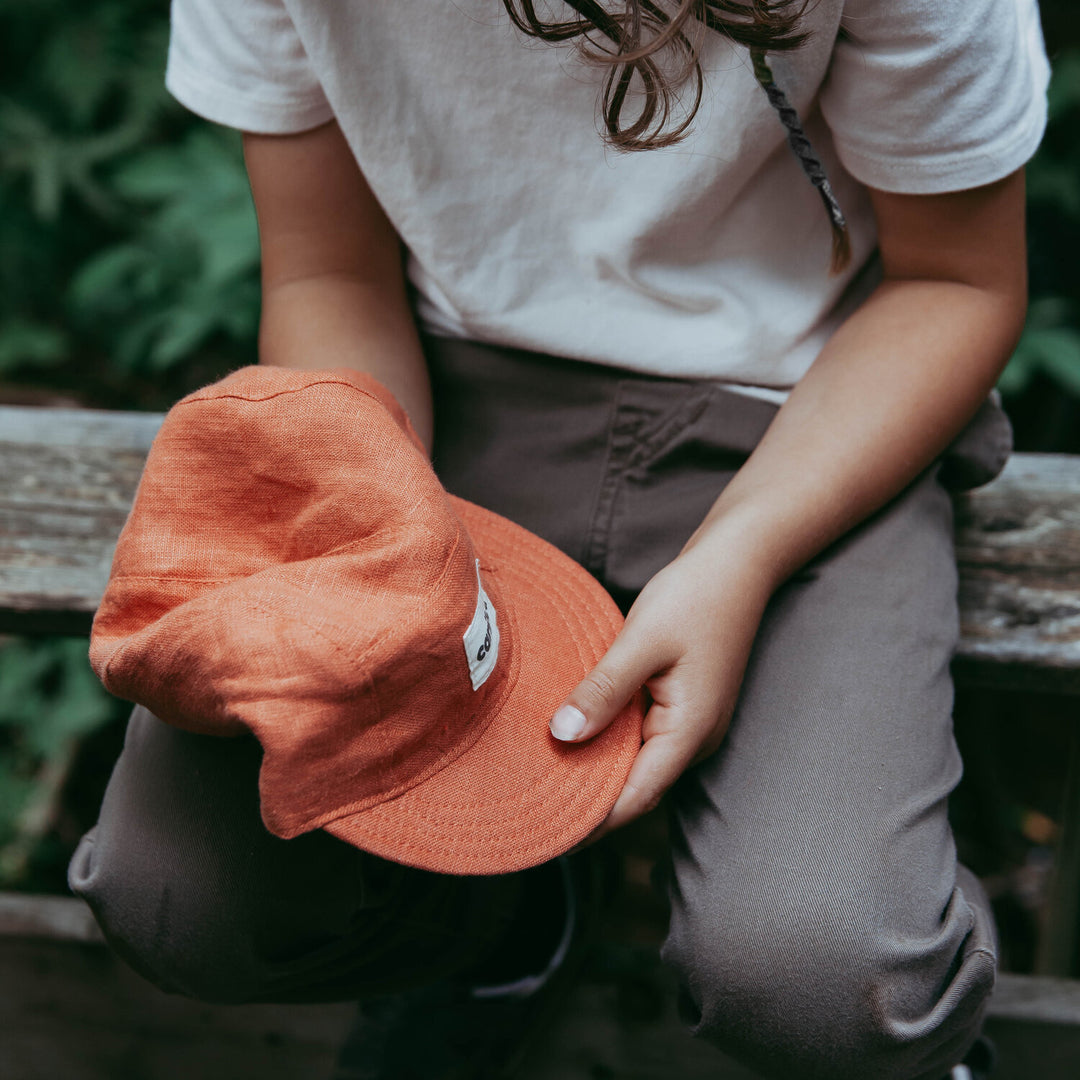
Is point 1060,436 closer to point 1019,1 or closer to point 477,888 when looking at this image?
point 1019,1

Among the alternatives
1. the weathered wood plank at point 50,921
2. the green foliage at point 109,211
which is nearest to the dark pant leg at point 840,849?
the weathered wood plank at point 50,921

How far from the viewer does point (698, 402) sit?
882 millimetres

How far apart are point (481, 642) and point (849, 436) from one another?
1.22 ft

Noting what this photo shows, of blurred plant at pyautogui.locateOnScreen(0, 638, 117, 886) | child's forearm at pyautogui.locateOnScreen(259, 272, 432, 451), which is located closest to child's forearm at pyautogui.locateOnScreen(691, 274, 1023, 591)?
child's forearm at pyautogui.locateOnScreen(259, 272, 432, 451)

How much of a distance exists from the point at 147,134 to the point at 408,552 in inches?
78.1

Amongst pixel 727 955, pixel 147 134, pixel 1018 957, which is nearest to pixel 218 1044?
pixel 727 955

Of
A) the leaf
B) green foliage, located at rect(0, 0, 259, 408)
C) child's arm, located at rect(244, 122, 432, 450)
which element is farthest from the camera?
the leaf

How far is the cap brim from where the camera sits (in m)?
0.60

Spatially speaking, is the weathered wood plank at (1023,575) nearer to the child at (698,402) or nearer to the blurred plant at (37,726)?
the child at (698,402)

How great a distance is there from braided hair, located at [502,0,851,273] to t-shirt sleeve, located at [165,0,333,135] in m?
0.26

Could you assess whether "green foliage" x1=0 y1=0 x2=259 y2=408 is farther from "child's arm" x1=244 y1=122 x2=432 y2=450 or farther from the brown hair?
the brown hair

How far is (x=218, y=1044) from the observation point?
3.80ft

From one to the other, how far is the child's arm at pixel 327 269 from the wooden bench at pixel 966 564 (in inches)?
12.8

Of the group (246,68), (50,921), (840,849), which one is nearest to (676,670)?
(840,849)
